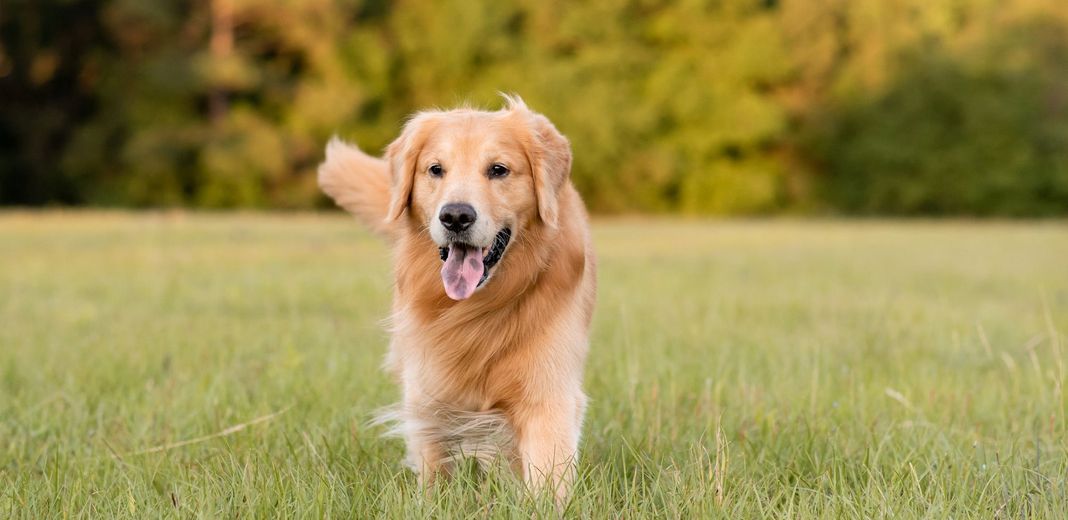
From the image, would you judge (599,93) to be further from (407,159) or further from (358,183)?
(407,159)

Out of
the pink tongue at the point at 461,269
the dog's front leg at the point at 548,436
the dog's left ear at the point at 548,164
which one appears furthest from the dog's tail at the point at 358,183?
the dog's front leg at the point at 548,436

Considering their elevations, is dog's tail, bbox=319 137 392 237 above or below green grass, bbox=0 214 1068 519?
above

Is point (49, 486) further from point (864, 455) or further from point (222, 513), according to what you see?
point (864, 455)

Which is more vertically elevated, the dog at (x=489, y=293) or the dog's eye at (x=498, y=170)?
the dog's eye at (x=498, y=170)

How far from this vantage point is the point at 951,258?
13.7 m

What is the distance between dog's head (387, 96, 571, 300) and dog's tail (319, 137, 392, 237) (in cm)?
87

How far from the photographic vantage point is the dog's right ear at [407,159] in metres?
3.02

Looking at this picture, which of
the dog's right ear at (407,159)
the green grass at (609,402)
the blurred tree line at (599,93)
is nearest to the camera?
the green grass at (609,402)

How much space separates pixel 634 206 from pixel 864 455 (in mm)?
28965

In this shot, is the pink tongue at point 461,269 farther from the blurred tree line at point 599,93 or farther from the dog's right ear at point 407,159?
the blurred tree line at point 599,93

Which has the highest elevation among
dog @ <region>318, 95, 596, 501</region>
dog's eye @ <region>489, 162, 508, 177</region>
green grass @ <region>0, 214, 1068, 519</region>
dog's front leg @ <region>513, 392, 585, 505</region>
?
dog's eye @ <region>489, 162, 508, 177</region>

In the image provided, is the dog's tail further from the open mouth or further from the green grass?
the open mouth

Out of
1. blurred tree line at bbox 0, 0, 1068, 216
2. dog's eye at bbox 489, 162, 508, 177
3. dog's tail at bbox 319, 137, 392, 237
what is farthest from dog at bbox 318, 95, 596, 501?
blurred tree line at bbox 0, 0, 1068, 216

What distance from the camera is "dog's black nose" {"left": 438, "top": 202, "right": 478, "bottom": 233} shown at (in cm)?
270
